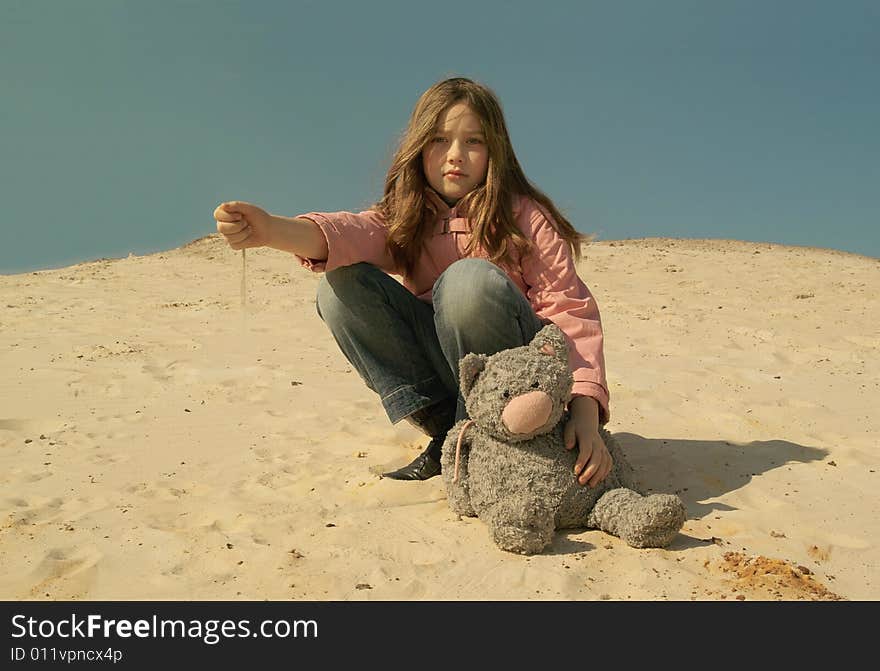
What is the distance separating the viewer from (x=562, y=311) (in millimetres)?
2646

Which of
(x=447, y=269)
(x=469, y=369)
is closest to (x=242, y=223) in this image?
(x=447, y=269)

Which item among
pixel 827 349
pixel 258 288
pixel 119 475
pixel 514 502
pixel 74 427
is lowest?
pixel 514 502

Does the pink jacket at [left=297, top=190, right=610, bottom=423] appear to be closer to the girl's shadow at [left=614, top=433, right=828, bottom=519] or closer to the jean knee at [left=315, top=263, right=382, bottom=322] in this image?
the jean knee at [left=315, top=263, right=382, bottom=322]

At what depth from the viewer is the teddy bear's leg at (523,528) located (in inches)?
87.4

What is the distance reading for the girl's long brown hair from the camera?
274cm

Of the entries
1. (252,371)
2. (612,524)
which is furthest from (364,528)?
(252,371)

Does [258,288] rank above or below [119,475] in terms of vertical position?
above

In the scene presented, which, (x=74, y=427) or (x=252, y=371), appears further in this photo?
(x=252, y=371)

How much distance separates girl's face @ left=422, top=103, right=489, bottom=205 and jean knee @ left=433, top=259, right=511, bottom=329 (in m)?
0.41

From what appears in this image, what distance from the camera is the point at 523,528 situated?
2232 millimetres

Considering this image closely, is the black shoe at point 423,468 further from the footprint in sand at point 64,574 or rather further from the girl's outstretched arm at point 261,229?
the footprint in sand at point 64,574
